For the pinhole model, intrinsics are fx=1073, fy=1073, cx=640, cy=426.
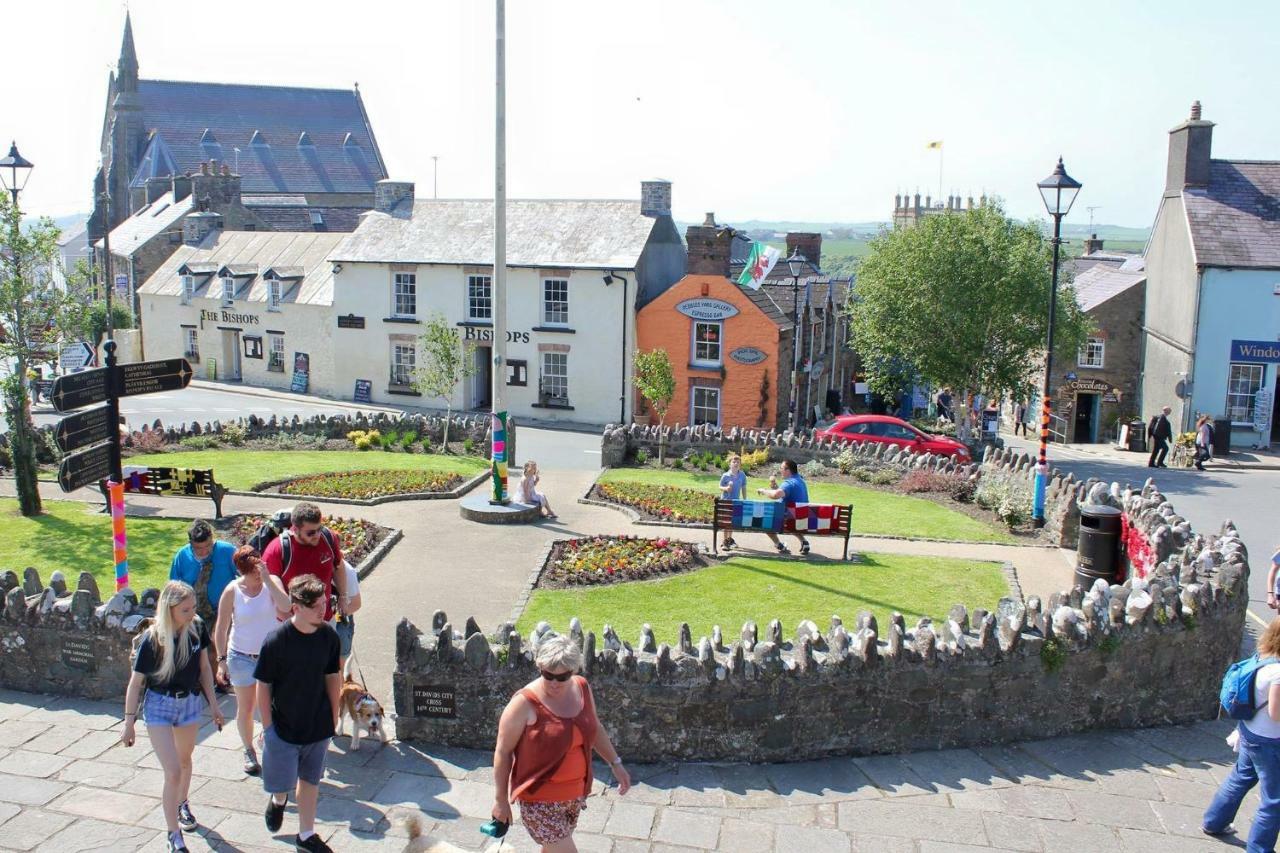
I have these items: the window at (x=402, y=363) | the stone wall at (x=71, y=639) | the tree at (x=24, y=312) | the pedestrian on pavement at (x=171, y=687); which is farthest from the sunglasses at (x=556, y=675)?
the window at (x=402, y=363)

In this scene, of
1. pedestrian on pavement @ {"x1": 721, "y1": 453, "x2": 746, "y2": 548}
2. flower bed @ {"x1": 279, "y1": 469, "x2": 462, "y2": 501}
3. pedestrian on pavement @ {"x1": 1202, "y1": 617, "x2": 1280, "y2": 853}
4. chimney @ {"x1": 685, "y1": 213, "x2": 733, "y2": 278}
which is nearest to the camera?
pedestrian on pavement @ {"x1": 1202, "y1": 617, "x2": 1280, "y2": 853}

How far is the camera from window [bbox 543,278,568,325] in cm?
3684

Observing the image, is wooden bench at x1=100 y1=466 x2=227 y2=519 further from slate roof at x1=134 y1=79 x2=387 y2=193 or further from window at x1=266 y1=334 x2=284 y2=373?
slate roof at x1=134 y1=79 x2=387 y2=193

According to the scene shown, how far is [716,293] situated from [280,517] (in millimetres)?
25264

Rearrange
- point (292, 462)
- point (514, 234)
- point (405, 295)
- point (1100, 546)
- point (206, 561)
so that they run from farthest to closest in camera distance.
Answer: point (405, 295), point (514, 234), point (292, 462), point (1100, 546), point (206, 561)

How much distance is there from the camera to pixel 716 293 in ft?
115

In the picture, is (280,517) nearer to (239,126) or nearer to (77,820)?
(77,820)

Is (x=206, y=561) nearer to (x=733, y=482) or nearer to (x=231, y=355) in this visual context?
(x=733, y=482)

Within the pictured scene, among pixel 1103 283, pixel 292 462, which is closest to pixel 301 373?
pixel 292 462

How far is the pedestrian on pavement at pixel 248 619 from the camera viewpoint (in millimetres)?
8719

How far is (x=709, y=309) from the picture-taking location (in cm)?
3503

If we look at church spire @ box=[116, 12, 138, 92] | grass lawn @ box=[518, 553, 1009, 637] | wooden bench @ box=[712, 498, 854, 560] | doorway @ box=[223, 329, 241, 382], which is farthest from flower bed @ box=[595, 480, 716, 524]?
church spire @ box=[116, 12, 138, 92]

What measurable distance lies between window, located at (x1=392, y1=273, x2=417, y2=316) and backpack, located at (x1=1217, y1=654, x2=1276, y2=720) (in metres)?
33.9

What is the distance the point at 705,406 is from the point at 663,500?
15.4 m
